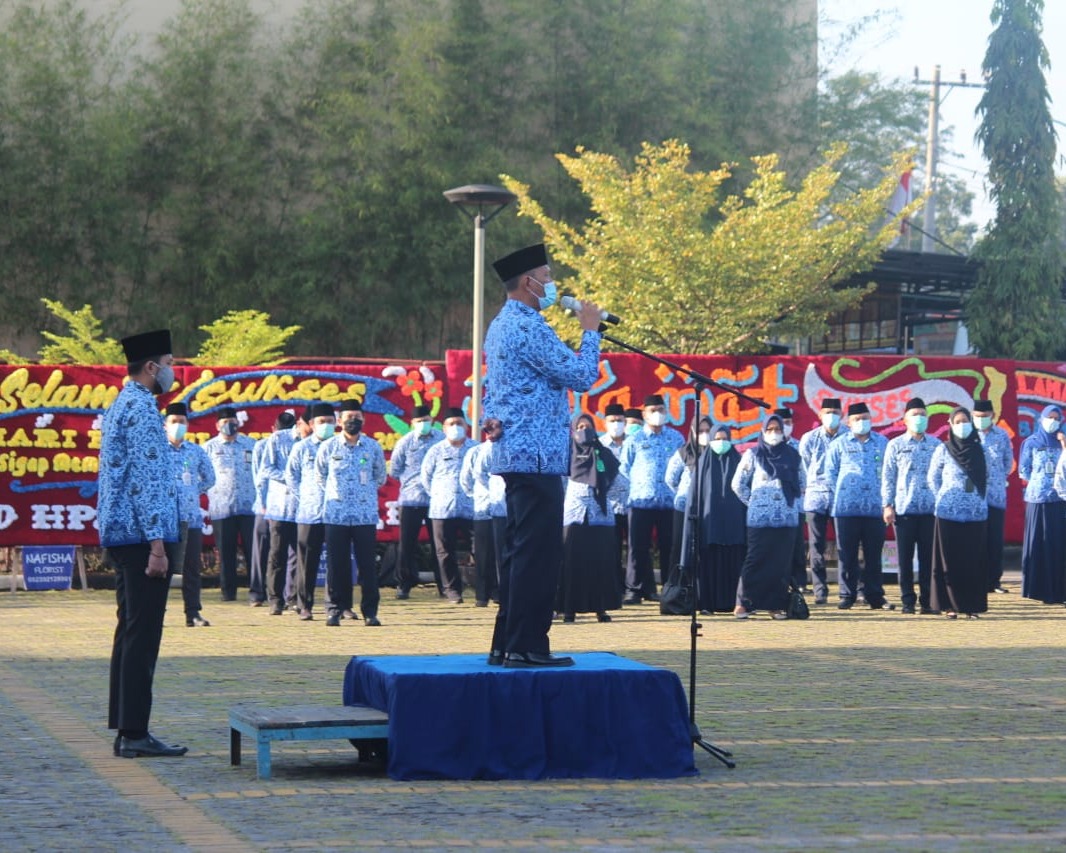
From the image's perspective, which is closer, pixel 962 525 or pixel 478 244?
pixel 962 525

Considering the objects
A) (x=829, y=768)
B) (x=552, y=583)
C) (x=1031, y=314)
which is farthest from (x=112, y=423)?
(x=1031, y=314)

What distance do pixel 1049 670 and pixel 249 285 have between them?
23.4 metres

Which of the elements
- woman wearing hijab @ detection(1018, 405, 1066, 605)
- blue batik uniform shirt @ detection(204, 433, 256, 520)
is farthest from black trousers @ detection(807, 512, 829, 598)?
blue batik uniform shirt @ detection(204, 433, 256, 520)

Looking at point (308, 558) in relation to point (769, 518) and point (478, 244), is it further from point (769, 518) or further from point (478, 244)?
point (478, 244)

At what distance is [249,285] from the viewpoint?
34500mm

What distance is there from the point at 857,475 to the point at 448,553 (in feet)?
14.0

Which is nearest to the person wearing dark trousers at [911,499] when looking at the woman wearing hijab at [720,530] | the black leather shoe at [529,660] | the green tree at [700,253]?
the woman wearing hijab at [720,530]

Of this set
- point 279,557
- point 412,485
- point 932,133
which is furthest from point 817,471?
point 932,133

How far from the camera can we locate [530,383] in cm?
872

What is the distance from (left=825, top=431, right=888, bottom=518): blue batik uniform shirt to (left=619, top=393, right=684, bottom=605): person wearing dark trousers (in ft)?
5.88

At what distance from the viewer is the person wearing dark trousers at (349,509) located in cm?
1641

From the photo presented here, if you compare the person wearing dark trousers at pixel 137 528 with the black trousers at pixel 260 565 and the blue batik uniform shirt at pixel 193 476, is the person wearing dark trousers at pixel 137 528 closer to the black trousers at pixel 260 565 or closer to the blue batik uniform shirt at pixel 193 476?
the blue batik uniform shirt at pixel 193 476

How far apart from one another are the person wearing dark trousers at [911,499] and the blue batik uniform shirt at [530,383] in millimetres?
10237

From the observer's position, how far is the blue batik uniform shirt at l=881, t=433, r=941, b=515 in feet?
60.5
